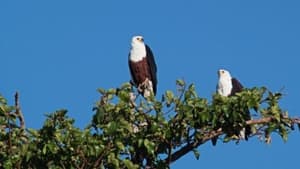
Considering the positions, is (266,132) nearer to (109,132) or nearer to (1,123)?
(109,132)

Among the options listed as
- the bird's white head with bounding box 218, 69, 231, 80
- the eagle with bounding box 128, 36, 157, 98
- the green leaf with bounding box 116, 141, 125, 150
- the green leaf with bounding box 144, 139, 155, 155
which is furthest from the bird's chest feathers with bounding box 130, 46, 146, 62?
the green leaf with bounding box 116, 141, 125, 150

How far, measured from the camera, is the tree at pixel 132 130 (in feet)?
21.2

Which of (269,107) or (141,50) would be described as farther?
A: (141,50)

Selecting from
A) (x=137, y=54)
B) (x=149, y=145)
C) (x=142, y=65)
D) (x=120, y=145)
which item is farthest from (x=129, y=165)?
(x=137, y=54)

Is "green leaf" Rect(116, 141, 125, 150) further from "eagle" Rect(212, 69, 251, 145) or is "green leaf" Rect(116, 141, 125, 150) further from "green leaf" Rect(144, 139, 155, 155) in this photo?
"eagle" Rect(212, 69, 251, 145)

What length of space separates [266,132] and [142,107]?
104cm

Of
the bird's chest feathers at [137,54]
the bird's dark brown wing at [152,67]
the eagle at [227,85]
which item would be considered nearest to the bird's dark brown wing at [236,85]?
the eagle at [227,85]

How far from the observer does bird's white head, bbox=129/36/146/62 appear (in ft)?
34.9

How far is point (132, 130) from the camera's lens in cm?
671

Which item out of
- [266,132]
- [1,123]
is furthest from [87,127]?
[266,132]

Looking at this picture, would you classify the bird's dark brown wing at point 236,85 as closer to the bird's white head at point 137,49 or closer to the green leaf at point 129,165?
the bird's white head at point 137,49

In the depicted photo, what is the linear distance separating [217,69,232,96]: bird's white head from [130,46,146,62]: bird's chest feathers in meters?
1.01

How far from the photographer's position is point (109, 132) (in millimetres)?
6406

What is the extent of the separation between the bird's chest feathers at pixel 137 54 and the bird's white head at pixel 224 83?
1.01 meters
